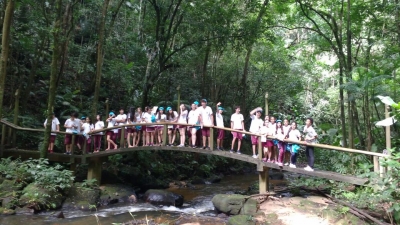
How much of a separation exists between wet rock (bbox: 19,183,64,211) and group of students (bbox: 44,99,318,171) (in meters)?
2.36

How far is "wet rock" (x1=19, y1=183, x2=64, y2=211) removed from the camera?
847 centimetres

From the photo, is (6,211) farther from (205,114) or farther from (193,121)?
(205,114)

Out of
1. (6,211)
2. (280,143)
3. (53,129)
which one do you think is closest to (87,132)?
(53,129)

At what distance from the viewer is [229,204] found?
8836mm

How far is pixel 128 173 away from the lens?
12.4 metres

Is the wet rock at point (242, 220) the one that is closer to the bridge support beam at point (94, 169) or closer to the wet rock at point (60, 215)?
the wet rock at point (60, 215)

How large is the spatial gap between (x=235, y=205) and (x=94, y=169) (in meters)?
5.35

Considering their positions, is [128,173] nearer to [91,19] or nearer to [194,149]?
[194,149]

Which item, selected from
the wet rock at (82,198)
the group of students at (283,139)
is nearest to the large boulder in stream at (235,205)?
the group of students at (283,139)

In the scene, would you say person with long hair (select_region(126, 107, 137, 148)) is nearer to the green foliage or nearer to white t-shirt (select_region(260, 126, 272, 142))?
the green foliage

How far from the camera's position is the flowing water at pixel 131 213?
25.9 feet

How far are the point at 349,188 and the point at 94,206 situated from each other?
23.1ft

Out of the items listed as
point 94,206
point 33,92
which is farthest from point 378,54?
point 33,92

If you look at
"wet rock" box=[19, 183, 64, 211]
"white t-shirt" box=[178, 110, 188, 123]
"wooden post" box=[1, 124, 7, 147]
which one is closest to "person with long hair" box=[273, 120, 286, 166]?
"white t-shirt" box=[178, 110, 188, 123]
